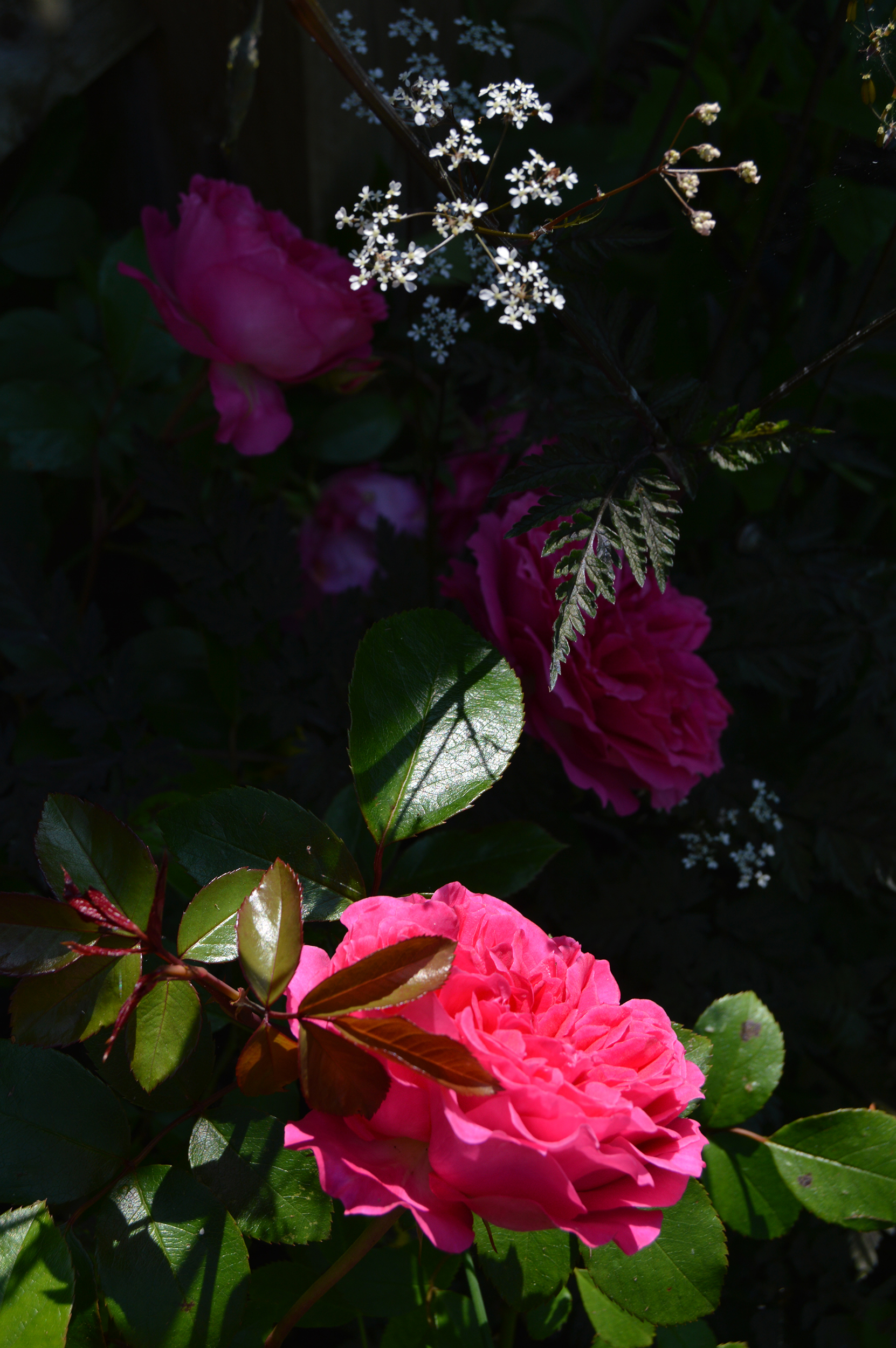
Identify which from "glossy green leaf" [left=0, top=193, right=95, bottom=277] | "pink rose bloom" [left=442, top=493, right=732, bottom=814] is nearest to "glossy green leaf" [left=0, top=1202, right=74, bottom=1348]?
"pink rose bloom" [left=442, top=493, right=732, bottom=814]

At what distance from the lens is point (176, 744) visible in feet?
2.43

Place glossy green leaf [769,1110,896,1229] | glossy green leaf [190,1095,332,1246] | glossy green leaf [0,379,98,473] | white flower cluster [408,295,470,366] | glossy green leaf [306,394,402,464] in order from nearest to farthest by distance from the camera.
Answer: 1. glossy green leaf [190,1095,332,1246]
2. glossy green leaf [769,1110,896,1229]
3. white flower cluster [408,295,470,366]
4. glossy green leaf [0,379,98,473]
5. glossy green leaf [306,394,402,464]

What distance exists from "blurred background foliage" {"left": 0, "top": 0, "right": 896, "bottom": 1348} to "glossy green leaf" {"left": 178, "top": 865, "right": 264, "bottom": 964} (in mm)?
176

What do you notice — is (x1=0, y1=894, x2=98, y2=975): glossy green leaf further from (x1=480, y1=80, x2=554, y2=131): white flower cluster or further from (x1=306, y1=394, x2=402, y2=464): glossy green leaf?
(x1=306, y1=394, x2=402, y2=464): glossy green leaf

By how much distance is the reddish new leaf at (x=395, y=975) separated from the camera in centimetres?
36

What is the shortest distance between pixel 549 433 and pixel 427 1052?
1.80 ft

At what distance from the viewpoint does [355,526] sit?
1029 millimetres

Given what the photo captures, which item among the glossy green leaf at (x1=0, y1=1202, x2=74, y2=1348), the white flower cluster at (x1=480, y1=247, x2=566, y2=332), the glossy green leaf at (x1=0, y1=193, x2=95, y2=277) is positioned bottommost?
the glossy green leaf at (x1=0, y1=1202, x2=74, y2=1348)

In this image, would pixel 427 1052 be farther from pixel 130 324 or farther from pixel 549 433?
pixel 130 324

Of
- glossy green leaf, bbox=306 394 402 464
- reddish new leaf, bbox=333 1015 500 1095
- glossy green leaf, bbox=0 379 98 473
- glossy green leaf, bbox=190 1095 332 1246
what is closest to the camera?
reddish new leaf, bbox=333 1015 500 1095

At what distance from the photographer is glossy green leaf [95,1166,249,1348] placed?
0.41 meters

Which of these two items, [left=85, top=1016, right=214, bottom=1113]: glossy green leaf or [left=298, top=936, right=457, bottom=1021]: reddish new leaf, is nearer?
[left=298, top=936, right=457, bottom=1021]: reddish new leaf

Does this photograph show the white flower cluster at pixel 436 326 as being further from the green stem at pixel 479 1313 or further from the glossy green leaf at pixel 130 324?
the green stem at pixel 479 1313

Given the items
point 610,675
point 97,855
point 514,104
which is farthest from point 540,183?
point 97,855
